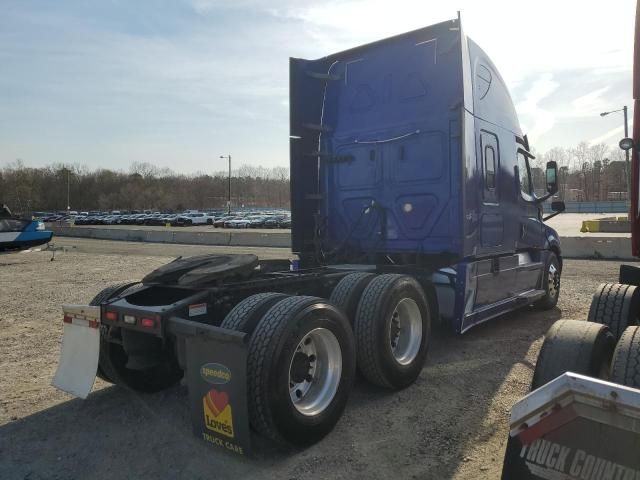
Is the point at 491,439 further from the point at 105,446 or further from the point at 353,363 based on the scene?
the point at 105,446

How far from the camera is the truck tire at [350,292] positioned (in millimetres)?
4375

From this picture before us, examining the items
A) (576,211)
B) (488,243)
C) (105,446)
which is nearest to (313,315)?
(105,446)

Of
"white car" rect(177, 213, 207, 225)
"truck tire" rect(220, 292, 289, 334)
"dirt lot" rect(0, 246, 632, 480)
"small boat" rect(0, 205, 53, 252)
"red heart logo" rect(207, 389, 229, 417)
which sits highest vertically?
"white car" rect(177, 213, 207, 225)

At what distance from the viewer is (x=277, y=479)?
120 inches

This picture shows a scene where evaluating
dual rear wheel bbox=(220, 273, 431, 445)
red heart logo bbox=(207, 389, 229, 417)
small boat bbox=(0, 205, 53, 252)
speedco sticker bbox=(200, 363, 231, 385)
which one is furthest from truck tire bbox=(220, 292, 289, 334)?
small boat bbox=(0, 205, 53, 252)

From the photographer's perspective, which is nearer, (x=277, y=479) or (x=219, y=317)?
(x=277, y=479)

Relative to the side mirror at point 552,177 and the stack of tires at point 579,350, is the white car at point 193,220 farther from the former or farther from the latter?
the stack of tires at point 579,350

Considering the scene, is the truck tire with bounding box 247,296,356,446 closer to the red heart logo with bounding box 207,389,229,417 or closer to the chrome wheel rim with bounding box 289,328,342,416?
the chrome wheel rim with bounding box 289,328,342,416

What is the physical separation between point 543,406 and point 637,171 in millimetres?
2480

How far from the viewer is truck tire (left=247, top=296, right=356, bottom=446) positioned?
314 centimetres

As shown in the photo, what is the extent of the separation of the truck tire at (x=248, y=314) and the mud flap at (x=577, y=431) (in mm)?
1769

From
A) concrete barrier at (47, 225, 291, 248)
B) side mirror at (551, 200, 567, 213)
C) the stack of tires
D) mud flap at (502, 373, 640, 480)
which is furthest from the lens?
concrete barrier at (47, 225, 291, 248)

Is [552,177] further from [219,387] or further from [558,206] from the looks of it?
[219,387]

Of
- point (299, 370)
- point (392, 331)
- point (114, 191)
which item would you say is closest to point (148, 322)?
point (299, 370)
